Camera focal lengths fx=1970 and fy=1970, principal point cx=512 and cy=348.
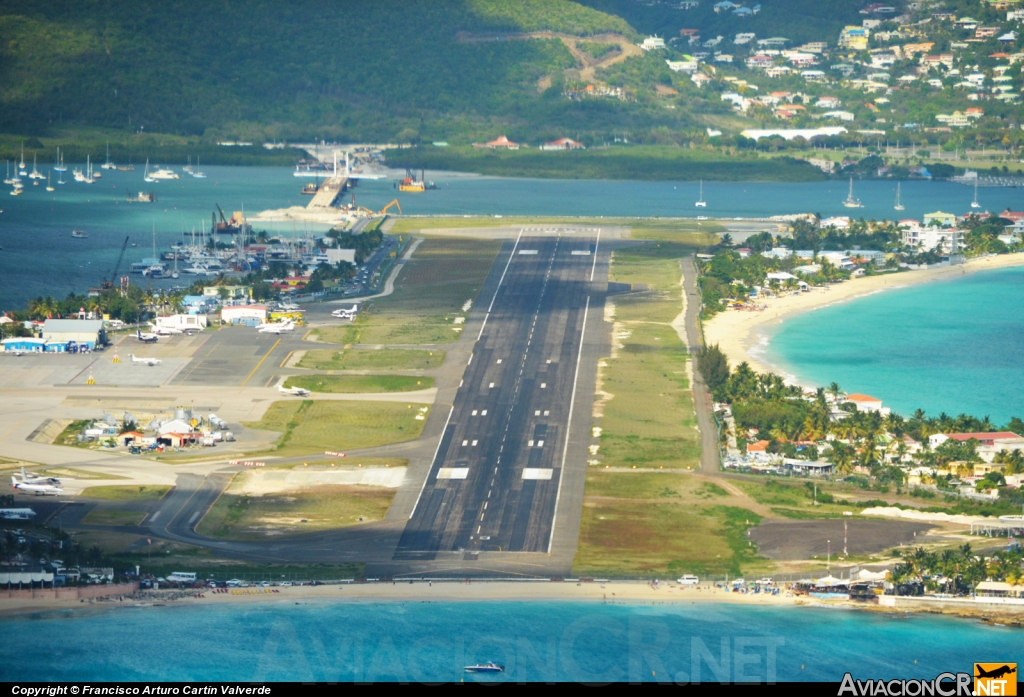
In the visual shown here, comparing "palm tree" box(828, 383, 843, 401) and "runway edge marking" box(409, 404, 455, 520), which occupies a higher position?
"palm tree" box(828, 383, 843, 401)

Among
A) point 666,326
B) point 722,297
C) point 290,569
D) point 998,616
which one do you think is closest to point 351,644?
point 290,569

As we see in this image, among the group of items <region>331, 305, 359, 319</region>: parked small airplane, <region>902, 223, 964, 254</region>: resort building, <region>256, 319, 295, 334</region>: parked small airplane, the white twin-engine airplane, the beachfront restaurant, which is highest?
<region>902, 223, 964, 254</region>: resort building

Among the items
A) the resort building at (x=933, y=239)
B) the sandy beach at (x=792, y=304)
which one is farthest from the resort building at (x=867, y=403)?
the resort building at (x=933, y=239)

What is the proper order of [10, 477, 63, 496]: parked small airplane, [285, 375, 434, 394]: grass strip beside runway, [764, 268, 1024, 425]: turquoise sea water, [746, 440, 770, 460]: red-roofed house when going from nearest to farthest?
[10, 477, 63, 496]: parked small airplane < [746, 440, 770, 460]: red-roofed house < [285, 375, 434, 394]: grass strip beside runway < [764, 268, 1024, 425]: turquoise sea water

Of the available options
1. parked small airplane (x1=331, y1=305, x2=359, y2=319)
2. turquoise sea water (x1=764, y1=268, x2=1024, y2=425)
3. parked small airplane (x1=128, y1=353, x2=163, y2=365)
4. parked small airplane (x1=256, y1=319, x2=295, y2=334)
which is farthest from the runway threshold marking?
turquoise sea water (x1=764, y1=268, x2=1024, y2=425)

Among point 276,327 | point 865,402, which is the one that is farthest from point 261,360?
point 865,402

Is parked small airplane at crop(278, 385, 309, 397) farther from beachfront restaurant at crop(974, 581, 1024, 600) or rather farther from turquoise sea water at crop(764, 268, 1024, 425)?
beachfront restaurant at crop(974, 581, 1024, 600)

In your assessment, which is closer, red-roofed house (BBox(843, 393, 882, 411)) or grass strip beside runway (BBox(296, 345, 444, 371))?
red-roofed house (BBox(843, 393, 882, 411))
